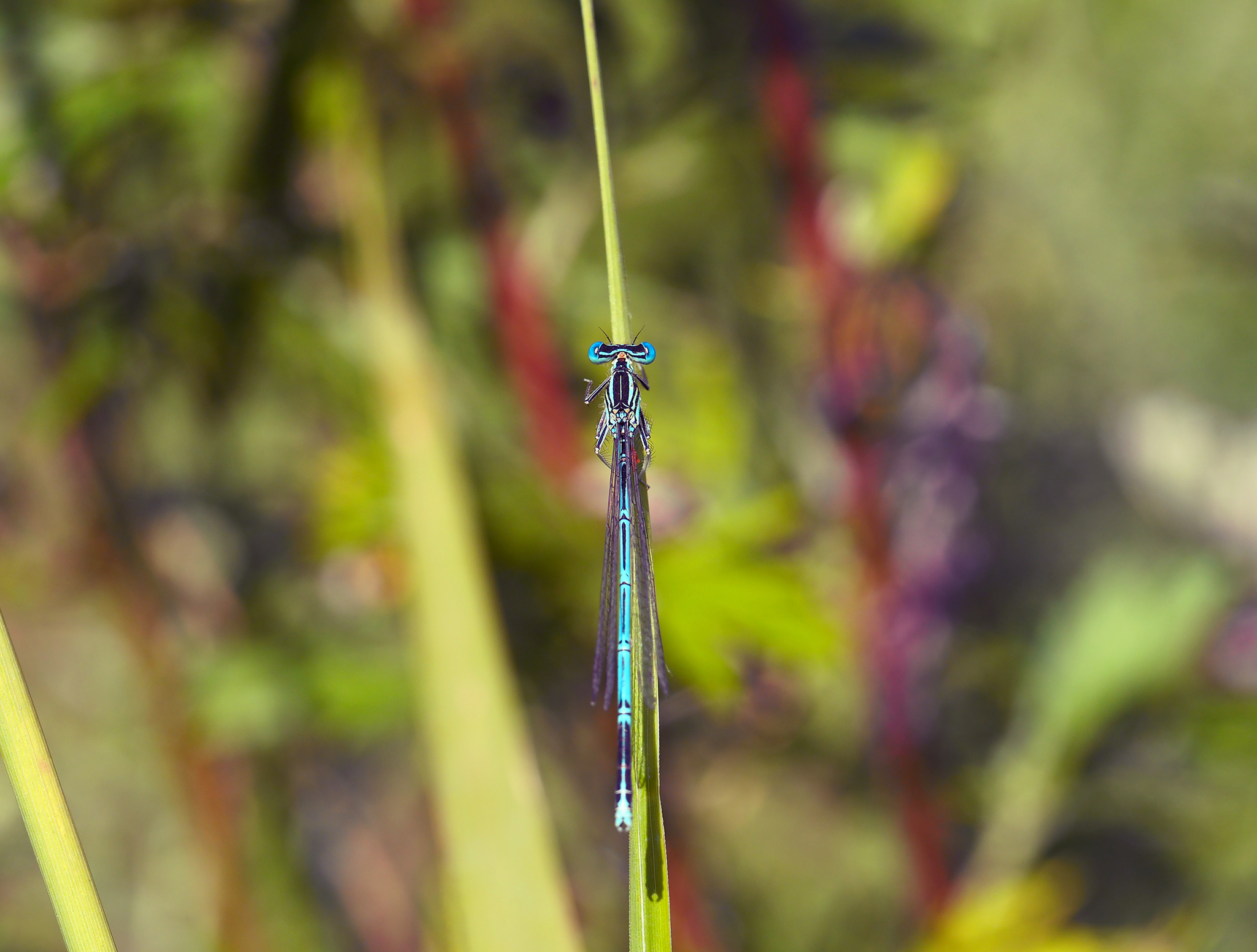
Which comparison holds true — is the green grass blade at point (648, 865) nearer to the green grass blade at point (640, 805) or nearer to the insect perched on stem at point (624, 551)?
the green grass blade at point (640, 805)

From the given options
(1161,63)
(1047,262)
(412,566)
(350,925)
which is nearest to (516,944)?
(412,566)

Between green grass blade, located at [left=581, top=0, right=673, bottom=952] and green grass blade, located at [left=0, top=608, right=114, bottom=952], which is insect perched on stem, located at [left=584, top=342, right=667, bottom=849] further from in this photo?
green grass blade, located at [left=0, top=608, right=114, bottom=952]

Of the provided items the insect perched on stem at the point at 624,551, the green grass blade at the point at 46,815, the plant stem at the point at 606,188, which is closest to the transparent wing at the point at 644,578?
the insect perched on stem at the point at 624,551

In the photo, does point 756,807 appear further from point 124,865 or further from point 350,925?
point 124,865

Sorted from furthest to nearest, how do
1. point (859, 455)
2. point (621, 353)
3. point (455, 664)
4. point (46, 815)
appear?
point (859, 455)
point (621, 353)
point (455, 664)
point (46, 815)

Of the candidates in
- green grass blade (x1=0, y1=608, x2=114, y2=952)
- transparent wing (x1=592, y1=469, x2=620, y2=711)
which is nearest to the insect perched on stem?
transparent wing (x1=592, y1=469, x2=620, y2=711)

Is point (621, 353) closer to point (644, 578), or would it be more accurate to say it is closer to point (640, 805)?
point (644, 578)

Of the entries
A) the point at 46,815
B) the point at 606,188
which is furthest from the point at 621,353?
the point at 46,815
